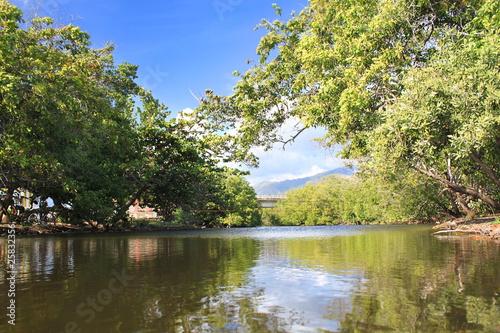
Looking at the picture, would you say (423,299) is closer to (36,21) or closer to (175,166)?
(36,21)

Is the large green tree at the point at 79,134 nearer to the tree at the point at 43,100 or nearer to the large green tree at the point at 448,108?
the tree at the point at 43,100

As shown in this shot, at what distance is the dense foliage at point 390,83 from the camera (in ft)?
40.7

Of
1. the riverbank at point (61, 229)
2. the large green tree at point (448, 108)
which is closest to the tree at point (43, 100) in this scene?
the riverbank at point (61, 229)

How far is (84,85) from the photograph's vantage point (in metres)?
17.0

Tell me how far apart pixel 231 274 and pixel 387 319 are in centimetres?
455

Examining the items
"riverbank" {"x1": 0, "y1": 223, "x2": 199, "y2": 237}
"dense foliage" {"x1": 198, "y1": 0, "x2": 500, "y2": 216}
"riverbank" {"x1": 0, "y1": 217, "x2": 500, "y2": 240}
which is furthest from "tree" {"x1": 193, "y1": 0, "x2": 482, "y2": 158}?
"riverbank" {"x1": 0, "y1": 223, "x2": 199, "y2": 237}

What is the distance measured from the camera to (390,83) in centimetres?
1636

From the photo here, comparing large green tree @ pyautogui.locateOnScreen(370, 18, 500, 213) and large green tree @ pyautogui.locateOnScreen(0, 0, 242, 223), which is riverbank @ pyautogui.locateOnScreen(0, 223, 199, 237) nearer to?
large green tree @ pyautogui.locateOnScreen(0, 0, 242, 223)

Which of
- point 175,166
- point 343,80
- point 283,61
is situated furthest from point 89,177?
point 343,80

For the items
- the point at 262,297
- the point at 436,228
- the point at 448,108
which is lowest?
the point at 436,228

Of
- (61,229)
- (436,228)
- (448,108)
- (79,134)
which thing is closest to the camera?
(448,108)

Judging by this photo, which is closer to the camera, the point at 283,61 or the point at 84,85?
the point at 84,85

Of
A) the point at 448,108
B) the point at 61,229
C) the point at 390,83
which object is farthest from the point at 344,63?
the point at 61,229

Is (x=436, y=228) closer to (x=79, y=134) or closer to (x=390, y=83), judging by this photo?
(x=390, y=83)
